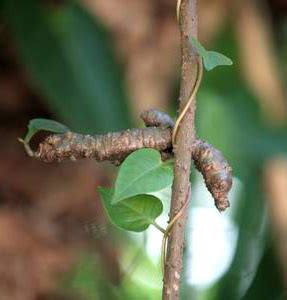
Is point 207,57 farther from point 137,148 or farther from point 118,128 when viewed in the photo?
point 118,128

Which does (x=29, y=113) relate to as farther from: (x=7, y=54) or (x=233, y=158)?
(x=233, y=158)

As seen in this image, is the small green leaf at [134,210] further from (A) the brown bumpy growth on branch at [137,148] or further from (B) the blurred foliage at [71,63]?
(B) the blurred foliage at [71,63]

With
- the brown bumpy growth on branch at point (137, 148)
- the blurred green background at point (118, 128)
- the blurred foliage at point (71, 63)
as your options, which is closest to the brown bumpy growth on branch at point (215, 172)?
the brown bumpy growth on branch at point (137, 148)

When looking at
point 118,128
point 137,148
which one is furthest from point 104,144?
point 118,128

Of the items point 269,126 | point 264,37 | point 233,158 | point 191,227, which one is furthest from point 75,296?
point 264,37

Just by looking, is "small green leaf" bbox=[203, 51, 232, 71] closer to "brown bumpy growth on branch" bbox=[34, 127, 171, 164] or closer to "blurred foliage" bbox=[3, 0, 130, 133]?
"brown bumpy growth on branch" bbox=[34, 127, 171, 164]

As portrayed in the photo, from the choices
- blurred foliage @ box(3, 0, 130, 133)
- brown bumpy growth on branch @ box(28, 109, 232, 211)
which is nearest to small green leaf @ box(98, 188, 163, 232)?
brown bumpy growth on branch @ box(28, 109, 232, 211)
